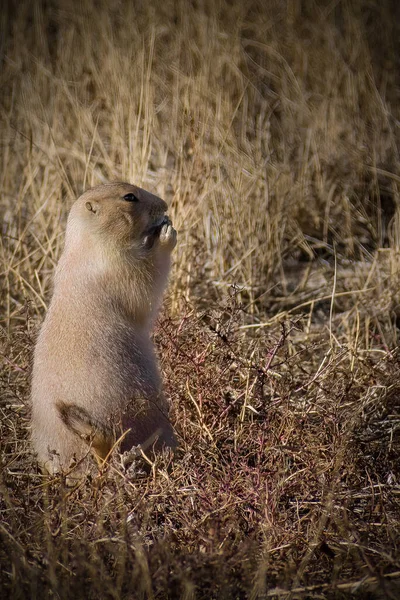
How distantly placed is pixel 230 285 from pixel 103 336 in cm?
150

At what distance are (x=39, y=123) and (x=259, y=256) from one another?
2032 mm

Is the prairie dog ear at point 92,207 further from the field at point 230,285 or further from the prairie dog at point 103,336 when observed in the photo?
the field at point 230,285

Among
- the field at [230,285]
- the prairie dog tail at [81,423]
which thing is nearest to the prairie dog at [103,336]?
the prairie dog tail at [81,423]

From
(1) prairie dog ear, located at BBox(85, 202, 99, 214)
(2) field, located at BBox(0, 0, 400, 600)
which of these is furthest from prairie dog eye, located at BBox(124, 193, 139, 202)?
(2) field, located at BBox(0, 0, 400, 600)

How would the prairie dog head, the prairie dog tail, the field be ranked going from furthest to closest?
1. the prairie dog head
2. the prairie dog tail
3. the field

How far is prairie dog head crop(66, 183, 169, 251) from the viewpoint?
359 centimetres

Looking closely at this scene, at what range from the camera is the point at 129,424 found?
11.0ft

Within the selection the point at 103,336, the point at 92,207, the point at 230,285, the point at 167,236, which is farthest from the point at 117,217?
the point at 230,285

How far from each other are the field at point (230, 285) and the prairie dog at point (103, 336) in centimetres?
16

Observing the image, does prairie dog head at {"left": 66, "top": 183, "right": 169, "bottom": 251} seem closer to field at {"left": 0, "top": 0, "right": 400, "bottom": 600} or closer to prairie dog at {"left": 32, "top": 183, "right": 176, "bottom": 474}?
prairie dog at {"left": 32, "top": 183, "right": 176, "bottom": 474}

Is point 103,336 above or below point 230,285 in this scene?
above

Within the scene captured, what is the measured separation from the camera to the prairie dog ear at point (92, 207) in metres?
3.60

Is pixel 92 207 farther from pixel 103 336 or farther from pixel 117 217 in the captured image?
pixel 103 336

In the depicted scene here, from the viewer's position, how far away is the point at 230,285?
4.73 metres
